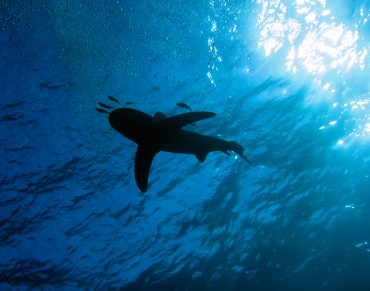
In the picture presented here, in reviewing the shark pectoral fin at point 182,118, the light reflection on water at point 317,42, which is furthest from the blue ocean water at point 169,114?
the shark pectoral fin at point 182,118

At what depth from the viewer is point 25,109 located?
32.4 feet

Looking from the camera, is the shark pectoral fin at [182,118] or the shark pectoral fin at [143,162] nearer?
the shark pectoral fin at [182,118]

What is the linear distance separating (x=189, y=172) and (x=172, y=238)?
17.6 ft

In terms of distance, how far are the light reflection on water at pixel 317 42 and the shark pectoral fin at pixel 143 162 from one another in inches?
289

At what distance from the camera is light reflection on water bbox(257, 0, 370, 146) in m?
11.2

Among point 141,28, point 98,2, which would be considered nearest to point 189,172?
point 141,28

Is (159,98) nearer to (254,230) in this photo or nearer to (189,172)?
(189,172)

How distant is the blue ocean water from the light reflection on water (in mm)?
56

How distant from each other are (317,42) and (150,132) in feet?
32.1

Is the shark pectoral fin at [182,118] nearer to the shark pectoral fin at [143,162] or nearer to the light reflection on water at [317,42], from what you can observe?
the shark pectoral fin at [143,162]

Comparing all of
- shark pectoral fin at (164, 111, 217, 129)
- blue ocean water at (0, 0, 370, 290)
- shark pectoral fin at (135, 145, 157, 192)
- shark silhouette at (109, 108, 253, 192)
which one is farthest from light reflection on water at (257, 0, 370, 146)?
shark pectoral fin at (135, 145, 157, 192)

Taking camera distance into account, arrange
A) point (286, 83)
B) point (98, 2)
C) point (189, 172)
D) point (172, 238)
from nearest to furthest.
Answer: point (98, 2), point (286, 83), point (189, 172), point (172, 238)

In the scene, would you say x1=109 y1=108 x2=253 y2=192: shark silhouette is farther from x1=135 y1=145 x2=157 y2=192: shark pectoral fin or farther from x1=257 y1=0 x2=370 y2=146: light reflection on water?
x1=257 y1=0 x2=370 y2=146: light reflection on water

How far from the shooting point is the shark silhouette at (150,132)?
5293 millimetres
